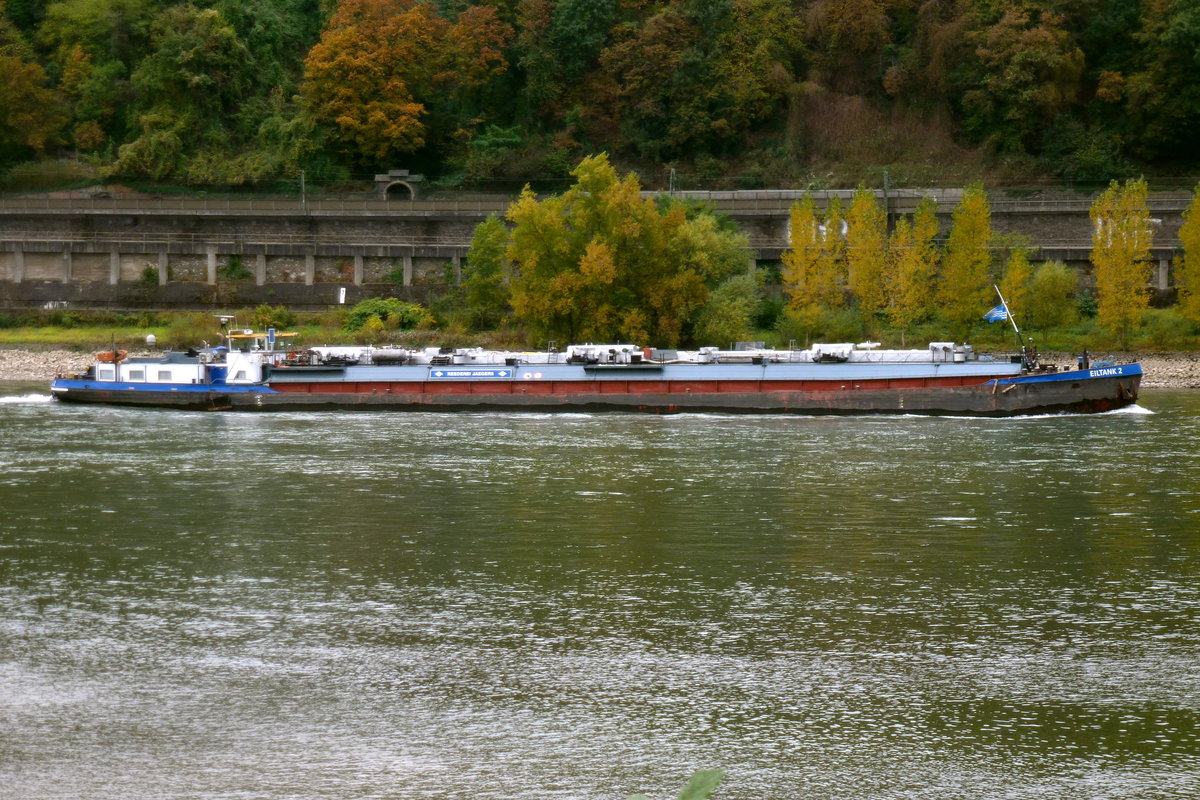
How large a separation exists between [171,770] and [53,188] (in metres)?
82.4

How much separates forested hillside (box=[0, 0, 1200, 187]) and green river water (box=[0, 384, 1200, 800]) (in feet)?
154

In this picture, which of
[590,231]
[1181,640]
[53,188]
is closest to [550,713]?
[1181,640]

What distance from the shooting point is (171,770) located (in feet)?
60.0

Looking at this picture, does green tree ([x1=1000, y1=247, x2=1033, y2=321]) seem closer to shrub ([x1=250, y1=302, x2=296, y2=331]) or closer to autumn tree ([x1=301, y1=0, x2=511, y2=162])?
shrub ([x1=250, y1=302, x2=296, y2=331])

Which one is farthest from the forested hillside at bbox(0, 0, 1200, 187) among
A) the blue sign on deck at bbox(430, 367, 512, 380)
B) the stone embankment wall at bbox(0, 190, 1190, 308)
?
the blue sign on deck at bbox(430, 367, 512, 380)

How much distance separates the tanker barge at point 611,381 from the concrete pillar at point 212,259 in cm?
2304

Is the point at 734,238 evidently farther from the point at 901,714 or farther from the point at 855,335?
the point at 901,714

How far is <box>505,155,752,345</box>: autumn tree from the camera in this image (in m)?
69.1

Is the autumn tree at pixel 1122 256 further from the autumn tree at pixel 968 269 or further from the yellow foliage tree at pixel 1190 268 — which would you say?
the autumn tree at pixel 968 269

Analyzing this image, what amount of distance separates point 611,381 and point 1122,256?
2732 centimetres

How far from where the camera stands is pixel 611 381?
59.2 m

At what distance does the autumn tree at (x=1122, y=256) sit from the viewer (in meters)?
71.0

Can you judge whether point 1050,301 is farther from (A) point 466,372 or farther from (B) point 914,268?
(A) point 466,372

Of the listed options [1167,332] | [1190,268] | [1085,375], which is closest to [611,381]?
[1085,375]
